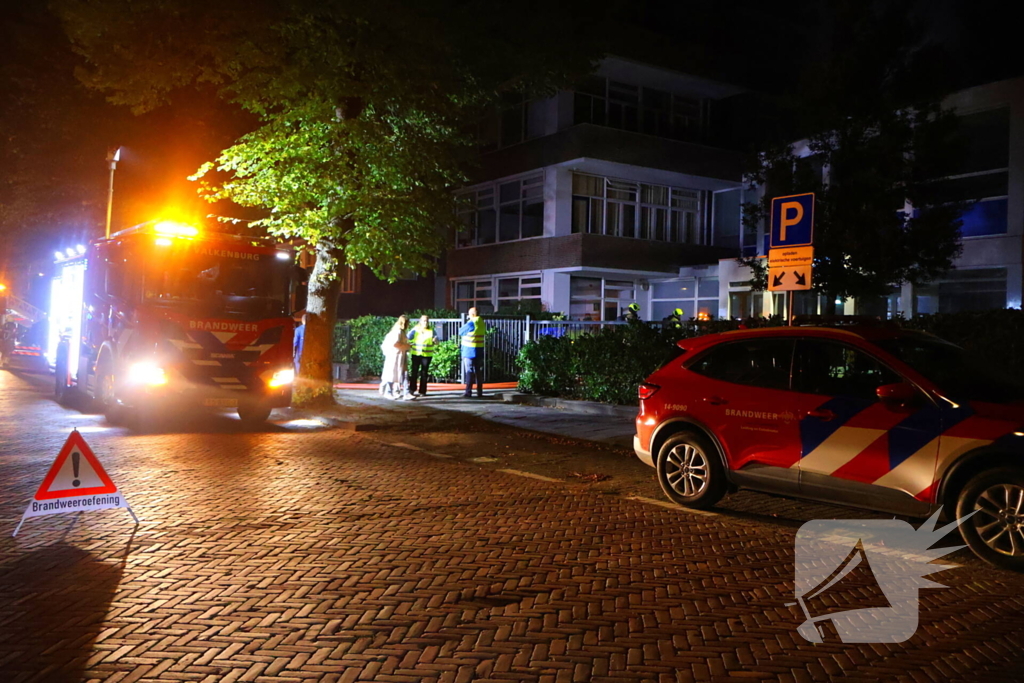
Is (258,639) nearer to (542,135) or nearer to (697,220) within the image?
(542,135)

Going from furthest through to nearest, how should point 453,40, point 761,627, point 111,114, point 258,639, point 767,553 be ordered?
point 111,114
point 453,40
point 767,553
point 761,627
point 258,639

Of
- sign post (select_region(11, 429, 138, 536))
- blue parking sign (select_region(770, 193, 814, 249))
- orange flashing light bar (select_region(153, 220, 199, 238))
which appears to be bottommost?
sign post (select_region(11, 429, 138, 536))

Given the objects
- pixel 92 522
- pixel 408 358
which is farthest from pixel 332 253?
pixel 92 522

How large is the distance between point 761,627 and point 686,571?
3.70ft

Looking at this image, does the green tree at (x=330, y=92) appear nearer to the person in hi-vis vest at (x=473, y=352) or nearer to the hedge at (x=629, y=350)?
the person in hi-vis vest at (x=473, y=352)

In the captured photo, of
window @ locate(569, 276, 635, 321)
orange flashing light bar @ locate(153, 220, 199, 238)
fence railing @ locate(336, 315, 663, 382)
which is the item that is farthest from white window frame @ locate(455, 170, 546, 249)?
orange flashing light bar @ locate(153, 220, 199, 238)

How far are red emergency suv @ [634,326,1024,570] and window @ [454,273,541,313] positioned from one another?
20.1 metres

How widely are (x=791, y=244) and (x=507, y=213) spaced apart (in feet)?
72.2

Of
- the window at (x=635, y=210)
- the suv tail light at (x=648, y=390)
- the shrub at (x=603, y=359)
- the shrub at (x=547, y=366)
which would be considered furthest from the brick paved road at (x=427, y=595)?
the window at (x=635, y=210)

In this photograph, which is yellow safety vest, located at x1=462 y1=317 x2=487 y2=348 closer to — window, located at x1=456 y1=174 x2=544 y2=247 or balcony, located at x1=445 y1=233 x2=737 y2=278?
balcony, located at x1=445 y1=233 x2=737 y2=278

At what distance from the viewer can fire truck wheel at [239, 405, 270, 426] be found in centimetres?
1405

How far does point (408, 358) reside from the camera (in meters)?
19.1

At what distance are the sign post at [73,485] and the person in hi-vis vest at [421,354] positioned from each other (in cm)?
1197

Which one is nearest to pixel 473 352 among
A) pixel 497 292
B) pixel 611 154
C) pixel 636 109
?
pixel 611 154
